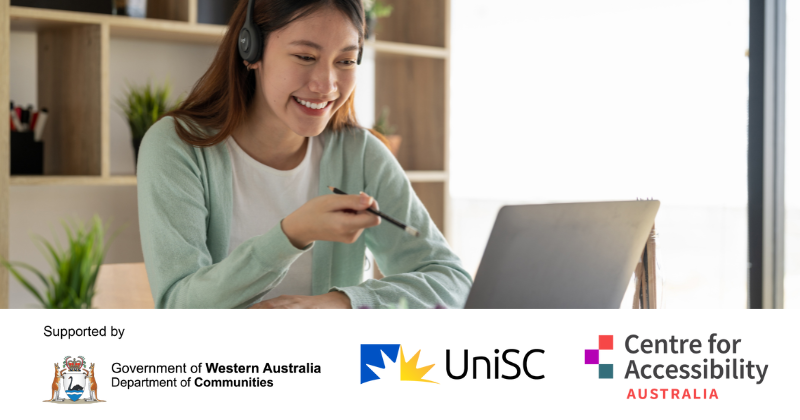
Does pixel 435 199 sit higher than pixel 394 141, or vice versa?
pixel 394 141

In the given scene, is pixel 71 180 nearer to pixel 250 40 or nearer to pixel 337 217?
pixel 250 40

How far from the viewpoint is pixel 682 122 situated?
8.05ft

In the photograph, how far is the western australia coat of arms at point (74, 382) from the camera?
70cm

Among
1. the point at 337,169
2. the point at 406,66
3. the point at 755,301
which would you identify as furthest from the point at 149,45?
the point at 755,301

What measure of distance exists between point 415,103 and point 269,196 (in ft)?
4.62

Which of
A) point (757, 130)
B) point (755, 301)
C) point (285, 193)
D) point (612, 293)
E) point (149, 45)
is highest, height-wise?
point (149, 45)

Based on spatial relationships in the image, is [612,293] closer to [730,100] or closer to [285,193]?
[285,193]

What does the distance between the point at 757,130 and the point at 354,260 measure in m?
1.54

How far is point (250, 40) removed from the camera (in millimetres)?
1060

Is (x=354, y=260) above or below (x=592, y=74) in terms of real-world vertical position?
below

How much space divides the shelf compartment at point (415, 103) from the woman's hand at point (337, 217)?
1733mm

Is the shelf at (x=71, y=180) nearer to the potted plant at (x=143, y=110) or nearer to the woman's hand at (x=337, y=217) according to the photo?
the potted plant at (x=143, y=110)

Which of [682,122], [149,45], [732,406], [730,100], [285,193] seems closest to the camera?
[732,406]

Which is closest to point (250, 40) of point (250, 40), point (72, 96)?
point (250, 40)
